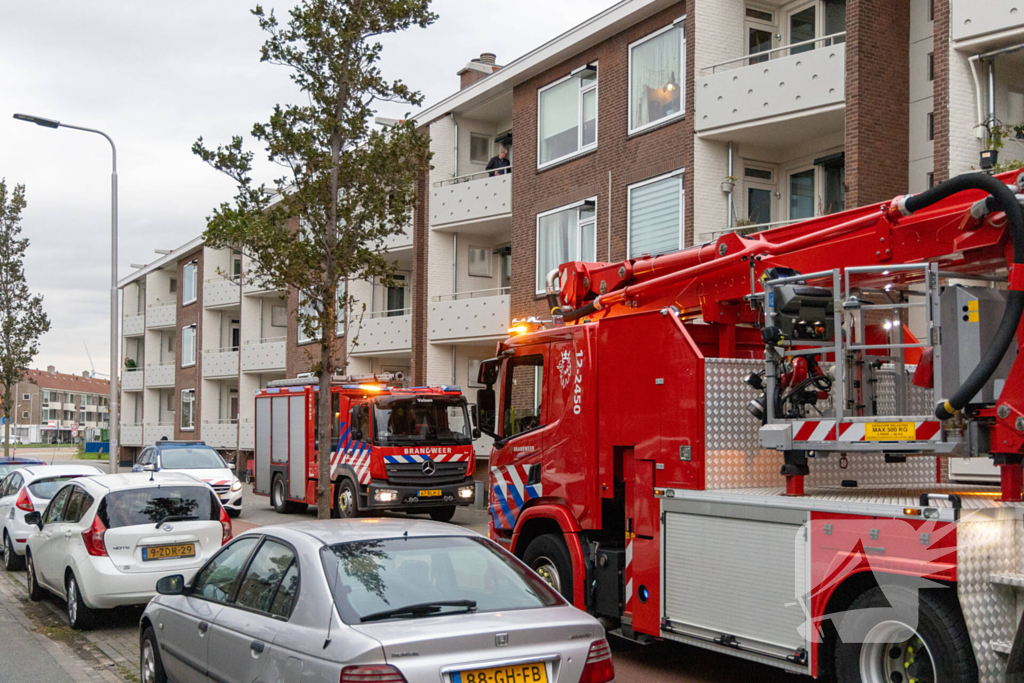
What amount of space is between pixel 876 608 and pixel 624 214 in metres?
15.1

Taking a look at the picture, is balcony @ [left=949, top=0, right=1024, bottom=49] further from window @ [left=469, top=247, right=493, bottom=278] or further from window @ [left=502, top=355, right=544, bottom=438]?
window @ [left=469, top=247, right=493, bottom=278]

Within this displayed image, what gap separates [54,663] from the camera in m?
8.82

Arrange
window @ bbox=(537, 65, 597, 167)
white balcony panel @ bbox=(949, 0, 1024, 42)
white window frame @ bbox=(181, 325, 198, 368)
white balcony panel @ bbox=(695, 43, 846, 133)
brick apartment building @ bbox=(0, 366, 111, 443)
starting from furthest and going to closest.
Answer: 1. brick apartment building @ bbox=(0, 366, 111, 443)
2. white window frame @ bbox=(181, 325, 198, 368)
3. window @ bbox=(537, 65, 597, 167)
4. white balcony panel @ bbox=(695, 43, 846, 133)
5. white balcony panel @ bbox=(949, 0, 1024, 42)

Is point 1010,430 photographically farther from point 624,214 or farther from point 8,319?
point 8,319

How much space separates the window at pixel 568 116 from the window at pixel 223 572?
16491 mm

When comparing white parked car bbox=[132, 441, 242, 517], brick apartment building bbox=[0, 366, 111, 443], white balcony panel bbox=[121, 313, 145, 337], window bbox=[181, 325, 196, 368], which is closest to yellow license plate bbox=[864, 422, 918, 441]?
white parked car bbox=[132, 441, 242, 517]

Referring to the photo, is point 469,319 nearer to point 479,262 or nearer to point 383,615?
point 479,262

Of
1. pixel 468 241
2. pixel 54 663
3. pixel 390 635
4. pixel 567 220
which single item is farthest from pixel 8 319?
pixel 390 635

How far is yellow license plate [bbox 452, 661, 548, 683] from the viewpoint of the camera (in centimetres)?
465

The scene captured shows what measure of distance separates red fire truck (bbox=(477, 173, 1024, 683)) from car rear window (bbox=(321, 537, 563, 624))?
6.06ft

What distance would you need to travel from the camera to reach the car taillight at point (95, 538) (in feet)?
33.1

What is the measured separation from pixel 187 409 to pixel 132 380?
9.50 meters

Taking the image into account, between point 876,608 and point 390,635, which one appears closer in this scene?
point 390,635

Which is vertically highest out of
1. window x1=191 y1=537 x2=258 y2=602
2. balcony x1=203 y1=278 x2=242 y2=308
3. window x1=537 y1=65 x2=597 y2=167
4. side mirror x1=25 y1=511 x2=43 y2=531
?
window x1=537 y1=65 x2=597 y2=167
